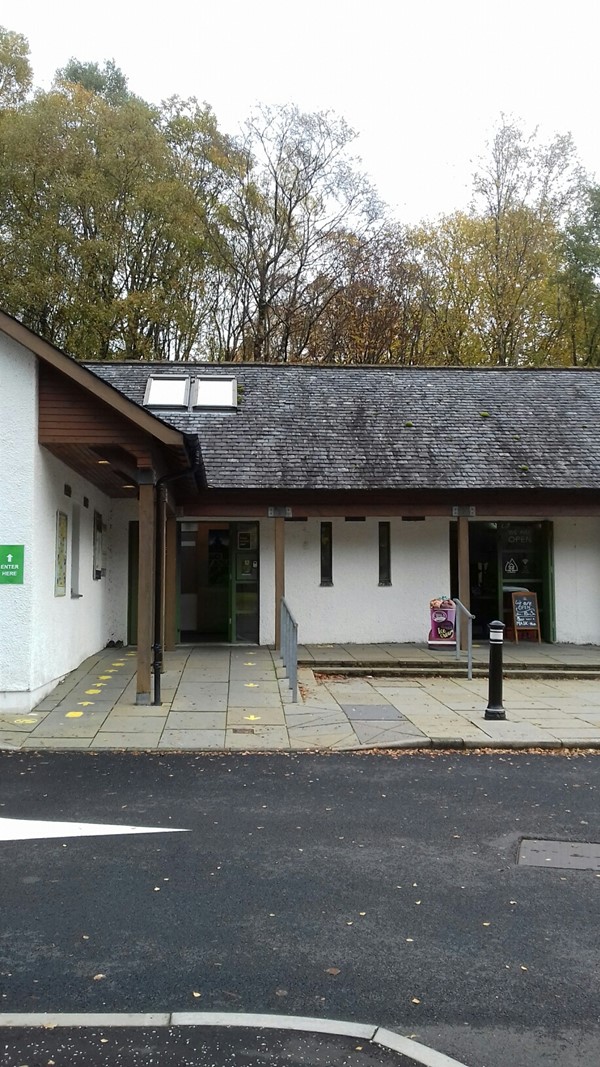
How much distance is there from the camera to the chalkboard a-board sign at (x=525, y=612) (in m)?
16.1

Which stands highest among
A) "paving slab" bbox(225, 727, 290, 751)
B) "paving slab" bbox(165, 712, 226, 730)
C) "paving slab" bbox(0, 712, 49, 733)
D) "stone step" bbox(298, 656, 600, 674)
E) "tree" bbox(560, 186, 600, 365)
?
"tree" bbox(560, 186, 600, 365)

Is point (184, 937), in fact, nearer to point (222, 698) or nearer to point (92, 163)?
point (222, 698)

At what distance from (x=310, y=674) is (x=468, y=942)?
877cm

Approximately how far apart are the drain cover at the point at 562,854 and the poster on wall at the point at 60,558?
723 centimetres

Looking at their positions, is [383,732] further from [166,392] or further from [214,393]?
[166,392]

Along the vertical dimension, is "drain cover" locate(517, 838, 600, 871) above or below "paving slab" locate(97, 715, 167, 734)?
below

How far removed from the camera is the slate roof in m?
14.8

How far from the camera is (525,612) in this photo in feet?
52.9

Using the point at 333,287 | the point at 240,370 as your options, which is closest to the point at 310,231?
the point at 333,287

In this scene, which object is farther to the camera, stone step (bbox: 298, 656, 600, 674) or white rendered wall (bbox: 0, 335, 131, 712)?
stone step (bbox: 298, 656, 600, 674)

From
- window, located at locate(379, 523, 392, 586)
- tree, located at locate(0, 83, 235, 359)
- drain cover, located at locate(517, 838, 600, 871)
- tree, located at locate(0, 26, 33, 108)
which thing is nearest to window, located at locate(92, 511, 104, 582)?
window, located at locate(379, 523, 392, 586)

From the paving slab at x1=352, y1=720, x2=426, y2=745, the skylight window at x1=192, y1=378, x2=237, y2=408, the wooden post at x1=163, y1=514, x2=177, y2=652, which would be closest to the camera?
the paving slab at x1=352, y1=720, x2=426, y2=745

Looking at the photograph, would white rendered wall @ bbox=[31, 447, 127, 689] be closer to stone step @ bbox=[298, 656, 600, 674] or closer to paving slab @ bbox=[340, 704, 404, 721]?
stone step @ bbox=[298, 656, 600, 674]

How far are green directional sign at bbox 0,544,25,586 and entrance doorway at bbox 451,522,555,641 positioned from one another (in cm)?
950
